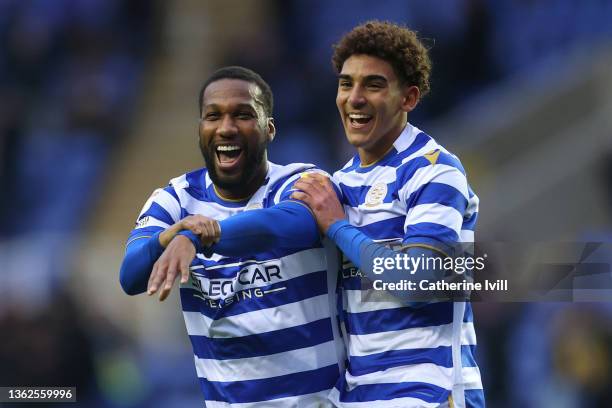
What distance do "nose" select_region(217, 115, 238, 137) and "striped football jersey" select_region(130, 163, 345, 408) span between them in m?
0.36

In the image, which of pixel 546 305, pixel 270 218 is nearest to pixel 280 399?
pixel 270 218

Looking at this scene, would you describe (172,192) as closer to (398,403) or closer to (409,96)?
(409,96)

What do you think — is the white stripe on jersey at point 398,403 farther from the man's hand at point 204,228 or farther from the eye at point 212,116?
the eye at point 212,116

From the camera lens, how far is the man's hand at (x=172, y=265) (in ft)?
15.1

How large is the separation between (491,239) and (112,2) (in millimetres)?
6234

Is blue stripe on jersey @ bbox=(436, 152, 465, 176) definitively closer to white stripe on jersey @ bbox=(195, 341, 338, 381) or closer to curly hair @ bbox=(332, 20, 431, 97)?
curly hair @ bbox=(332, 20, 431, 97)

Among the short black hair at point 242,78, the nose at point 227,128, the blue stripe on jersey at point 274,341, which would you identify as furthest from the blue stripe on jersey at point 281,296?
the short black hair at point 242,78

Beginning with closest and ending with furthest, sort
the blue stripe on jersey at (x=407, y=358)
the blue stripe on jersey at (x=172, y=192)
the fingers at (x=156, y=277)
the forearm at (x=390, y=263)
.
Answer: the fingers at (x=156, y=277)
the forearm at (x=390, y=263)
the blue stripe on jersey at (x=407, y=358)
the blue stripe on jersey at (x=172, y=192)

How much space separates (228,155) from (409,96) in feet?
2.65

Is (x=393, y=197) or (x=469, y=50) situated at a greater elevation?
(x=469, y=50)

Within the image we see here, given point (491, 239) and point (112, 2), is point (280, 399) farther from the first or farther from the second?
point (112, 2)

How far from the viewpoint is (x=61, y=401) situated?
364 inches

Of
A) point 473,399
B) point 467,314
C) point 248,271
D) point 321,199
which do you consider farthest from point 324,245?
point 473,399

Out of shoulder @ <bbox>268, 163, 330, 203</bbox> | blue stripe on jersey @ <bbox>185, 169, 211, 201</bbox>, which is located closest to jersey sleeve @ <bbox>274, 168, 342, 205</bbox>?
shoulder @ <bbox>268, 163, 330, 203</bbox>
